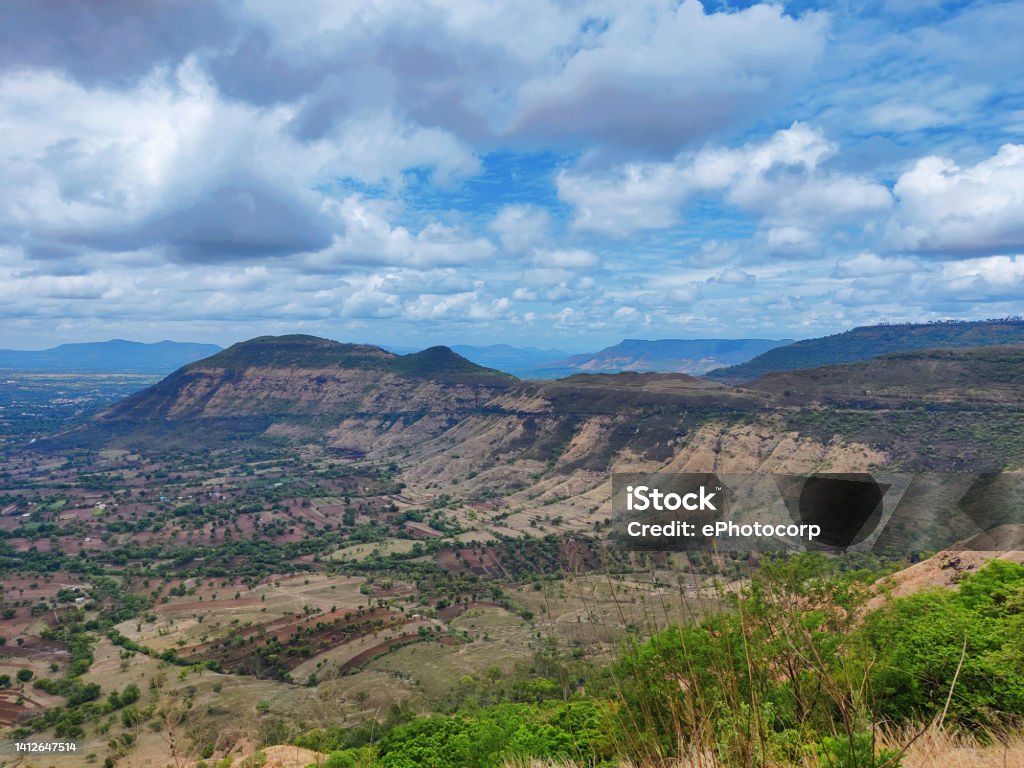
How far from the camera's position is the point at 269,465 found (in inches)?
5027

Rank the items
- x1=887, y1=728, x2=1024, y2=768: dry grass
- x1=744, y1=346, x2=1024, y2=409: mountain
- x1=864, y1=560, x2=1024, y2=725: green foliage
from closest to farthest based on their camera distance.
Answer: x1=887, y1=728, x2=1024, y2=768: dry grass → x1=864, y1=560, x2=1024, y2=725: green foliage → x1=744, y1=346, x2=1024, y2=409: mountain

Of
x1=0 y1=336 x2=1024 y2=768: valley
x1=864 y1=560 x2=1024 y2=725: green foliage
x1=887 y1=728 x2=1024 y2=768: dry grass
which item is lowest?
x1=0 y1=336 x2=1024 y2=768: valley

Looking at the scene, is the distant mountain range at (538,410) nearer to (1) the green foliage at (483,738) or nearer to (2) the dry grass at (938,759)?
(1) the green foliage at (483,738)

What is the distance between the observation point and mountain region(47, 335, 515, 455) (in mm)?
143875

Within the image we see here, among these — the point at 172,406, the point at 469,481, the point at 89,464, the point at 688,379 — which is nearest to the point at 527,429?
the point at 469,481

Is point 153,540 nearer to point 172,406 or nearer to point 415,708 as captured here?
point 415,708

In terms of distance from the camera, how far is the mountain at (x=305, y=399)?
5664 inches

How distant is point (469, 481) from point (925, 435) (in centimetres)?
6763

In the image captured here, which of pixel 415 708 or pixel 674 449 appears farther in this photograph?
pixel 674 449

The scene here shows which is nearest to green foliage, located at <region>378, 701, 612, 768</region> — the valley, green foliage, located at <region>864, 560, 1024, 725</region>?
the valley

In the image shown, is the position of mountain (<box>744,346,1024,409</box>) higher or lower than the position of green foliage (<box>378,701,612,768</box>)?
higher

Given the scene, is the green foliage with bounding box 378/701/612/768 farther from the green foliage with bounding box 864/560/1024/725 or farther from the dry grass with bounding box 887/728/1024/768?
the dry grass with bounding box 887/728/1024/768

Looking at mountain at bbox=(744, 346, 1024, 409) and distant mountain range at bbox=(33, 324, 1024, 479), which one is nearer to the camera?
distant mountain range at bbox=(33, 324, 1024, 479)

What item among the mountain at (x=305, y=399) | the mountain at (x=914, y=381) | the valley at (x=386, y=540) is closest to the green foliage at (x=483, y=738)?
the valley at (x=386, y=540)
